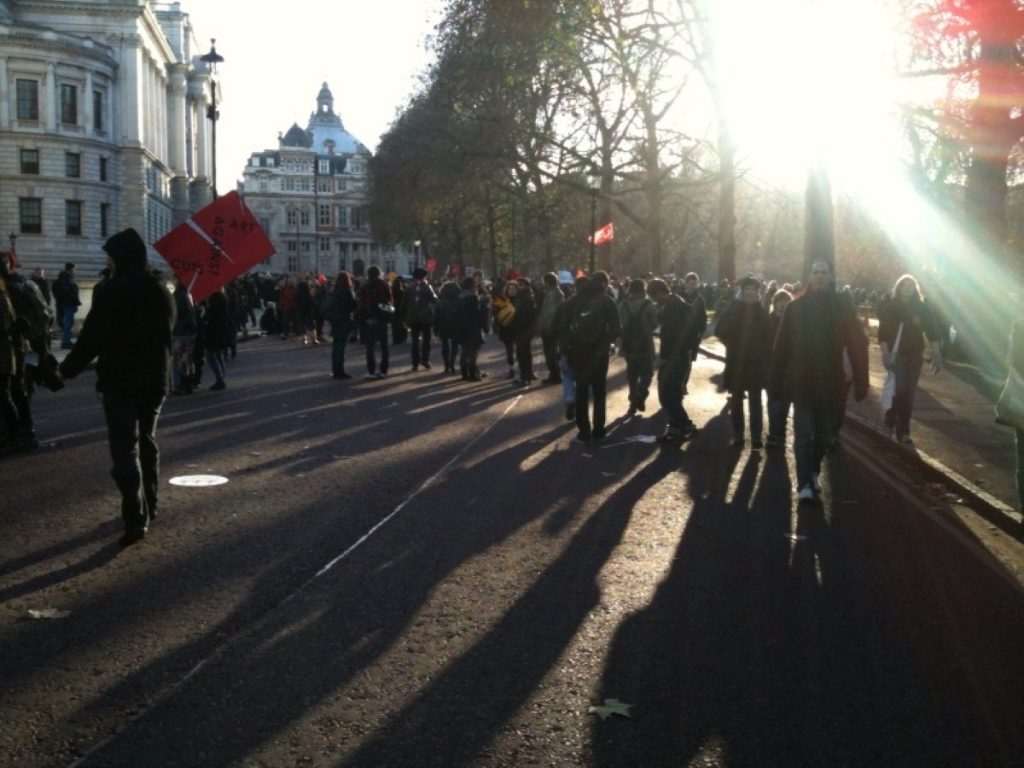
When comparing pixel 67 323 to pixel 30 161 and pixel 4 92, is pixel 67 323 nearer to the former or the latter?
pixel 4 92

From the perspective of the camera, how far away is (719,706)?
4789 mm

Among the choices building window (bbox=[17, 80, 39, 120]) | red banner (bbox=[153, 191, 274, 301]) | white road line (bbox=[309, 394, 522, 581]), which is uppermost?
building window (bbox=[17, 80, 39, 120])

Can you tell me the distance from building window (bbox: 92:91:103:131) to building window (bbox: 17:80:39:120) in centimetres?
486

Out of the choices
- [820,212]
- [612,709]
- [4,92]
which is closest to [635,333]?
[820,212]

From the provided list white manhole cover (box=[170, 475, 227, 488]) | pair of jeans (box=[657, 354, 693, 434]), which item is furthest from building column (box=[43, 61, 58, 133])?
white manhole cover (box=[170, 475, 227, 488])

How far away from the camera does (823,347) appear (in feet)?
30.8

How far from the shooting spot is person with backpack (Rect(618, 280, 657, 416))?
15109 millimetres

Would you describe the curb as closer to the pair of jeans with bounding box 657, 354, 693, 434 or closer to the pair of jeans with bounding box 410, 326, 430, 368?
the pair of jeans with bounding box 657, 354, 693, 434

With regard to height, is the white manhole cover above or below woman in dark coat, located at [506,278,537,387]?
below

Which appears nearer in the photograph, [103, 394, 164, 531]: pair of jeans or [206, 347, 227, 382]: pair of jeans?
[103, 394, 164, 531]: pair of jeans

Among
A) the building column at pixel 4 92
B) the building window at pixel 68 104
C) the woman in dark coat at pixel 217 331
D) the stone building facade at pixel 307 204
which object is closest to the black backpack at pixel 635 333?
the woman in dark coat at pixel 217 331

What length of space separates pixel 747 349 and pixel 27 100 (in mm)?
77032

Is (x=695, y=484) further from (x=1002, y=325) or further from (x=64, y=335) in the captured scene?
(x=64, y=335)

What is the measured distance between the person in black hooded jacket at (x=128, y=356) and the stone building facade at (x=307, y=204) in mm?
160805
